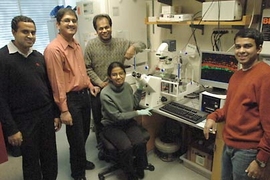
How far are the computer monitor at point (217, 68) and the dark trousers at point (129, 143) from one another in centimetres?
87

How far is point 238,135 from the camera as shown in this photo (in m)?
1.41

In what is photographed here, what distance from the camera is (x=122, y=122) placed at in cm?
230

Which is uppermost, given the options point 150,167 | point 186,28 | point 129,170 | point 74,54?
point 186,28

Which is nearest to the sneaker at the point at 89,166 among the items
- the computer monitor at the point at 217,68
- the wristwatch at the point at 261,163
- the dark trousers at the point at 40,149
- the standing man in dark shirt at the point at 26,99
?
the dark trousers at the point at 40,149

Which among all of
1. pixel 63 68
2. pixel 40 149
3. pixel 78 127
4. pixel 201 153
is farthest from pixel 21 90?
A: pixel 201 153

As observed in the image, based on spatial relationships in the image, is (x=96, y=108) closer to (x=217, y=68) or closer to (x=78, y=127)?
(x=78, y=127)

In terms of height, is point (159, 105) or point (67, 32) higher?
point (67, 32)

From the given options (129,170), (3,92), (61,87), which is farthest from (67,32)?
(129,170)

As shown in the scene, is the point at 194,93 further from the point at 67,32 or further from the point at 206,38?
the point at 67,32

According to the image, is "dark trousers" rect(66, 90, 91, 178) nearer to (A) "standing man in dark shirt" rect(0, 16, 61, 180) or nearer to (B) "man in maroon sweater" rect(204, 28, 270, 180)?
(A) "standing man in dark shirt" rect(0, 16, 61, 180)

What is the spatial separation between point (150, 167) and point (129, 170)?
0.42 metres

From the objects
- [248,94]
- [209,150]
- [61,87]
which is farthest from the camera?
[209,150]

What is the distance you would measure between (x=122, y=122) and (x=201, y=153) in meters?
0.91

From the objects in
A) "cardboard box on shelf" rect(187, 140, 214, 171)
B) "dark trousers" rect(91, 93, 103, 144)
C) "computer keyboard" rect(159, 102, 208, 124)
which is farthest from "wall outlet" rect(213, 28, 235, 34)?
"dark trousers" rect(91, 93, 103, 144)
